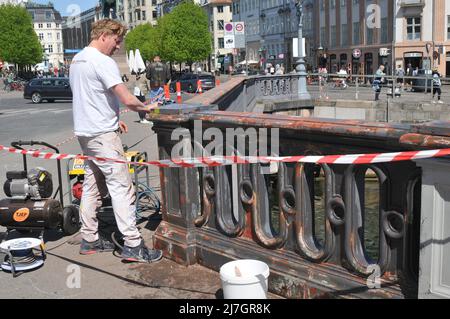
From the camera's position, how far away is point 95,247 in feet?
18.4

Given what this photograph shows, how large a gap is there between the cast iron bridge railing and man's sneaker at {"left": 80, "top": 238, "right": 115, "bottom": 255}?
0.49m

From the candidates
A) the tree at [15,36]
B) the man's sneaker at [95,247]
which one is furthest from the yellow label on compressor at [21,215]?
the tree at [15,36]

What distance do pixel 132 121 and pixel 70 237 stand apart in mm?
15116

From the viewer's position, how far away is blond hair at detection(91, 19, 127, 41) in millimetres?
5199

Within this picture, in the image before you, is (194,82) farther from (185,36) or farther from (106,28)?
(106,28)

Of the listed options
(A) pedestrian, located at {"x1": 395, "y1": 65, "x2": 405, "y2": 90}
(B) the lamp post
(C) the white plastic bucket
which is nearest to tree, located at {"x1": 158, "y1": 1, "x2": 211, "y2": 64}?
(A) pedestrian, located at {"x1": 395, "y1": 65, "x2": 405, "y2": 90}

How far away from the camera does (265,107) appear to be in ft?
70.5

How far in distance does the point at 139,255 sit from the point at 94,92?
53.7 inches

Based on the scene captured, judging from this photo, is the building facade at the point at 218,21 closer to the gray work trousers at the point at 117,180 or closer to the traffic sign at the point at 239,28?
the traffic sign at the point at 239,28

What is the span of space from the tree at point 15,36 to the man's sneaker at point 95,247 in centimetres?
8240

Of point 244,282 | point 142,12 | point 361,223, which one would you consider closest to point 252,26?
point 142,12

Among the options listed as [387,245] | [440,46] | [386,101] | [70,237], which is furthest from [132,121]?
[440,46]

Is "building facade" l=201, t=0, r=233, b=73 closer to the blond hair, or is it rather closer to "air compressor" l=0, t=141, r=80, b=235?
"air compressor" l=0, t=141, r=80, b=235
